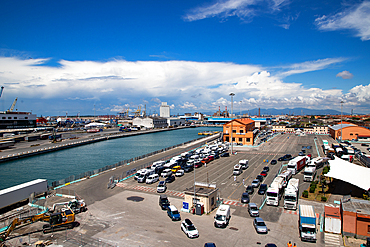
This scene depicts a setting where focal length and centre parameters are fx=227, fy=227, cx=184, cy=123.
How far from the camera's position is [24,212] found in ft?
48.6

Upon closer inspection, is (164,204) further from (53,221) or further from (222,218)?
(53,221)

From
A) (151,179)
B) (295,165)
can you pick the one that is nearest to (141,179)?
(151,179)

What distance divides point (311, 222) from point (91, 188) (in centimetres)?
1696

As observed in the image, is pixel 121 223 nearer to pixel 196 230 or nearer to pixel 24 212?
pixel 196 230

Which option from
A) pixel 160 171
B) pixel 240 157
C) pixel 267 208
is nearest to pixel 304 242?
pixel 267 208

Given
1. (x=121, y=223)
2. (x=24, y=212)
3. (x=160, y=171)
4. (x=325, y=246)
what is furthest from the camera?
(x=160, y=171)

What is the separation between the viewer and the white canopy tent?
54.2ft

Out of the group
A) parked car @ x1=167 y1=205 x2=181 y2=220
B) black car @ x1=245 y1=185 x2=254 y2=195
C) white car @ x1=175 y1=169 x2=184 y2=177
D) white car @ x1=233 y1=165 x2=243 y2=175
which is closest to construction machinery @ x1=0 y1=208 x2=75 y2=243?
parked car @ x1=167 y1=205 x2=181 y2=220

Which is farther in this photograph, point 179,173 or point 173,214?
point 179,173

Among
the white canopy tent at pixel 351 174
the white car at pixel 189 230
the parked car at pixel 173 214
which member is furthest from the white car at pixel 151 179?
the white canopy tent at pixel 351 174

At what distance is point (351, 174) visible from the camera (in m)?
18.0

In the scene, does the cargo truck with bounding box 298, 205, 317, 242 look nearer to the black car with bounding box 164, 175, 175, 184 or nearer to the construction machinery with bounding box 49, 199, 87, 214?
the black car with bounding box 164, 175, 175, 184

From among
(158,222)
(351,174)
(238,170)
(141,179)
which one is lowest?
(158,222)

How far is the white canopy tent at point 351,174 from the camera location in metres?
16.5
